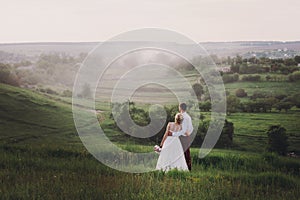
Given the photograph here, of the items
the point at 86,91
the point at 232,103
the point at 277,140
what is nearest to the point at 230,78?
the point at 232,103

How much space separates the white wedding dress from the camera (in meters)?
7.93

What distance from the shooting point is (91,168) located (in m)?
7.71

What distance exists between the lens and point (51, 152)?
916cm

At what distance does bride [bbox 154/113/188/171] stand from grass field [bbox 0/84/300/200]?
1.14 feet

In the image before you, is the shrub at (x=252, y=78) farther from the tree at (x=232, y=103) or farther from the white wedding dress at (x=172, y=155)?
the white wedding dress at (x=172, y=155)

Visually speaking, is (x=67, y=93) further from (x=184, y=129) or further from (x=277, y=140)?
(x=277, y=140)

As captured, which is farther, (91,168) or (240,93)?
(240,93)

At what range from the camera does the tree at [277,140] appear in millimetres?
9984

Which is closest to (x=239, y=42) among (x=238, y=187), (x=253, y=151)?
(x=253, y=151)

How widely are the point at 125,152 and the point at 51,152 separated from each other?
1566 mm

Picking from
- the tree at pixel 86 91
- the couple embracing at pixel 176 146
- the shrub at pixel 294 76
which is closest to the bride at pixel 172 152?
the couple embracing at pixel 176 146

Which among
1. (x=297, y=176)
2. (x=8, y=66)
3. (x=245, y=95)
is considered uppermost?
(x=8, y=66)

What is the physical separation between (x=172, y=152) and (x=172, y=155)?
0.05 meters

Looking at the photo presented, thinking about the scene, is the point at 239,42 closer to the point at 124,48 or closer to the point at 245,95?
the point at 245,95
